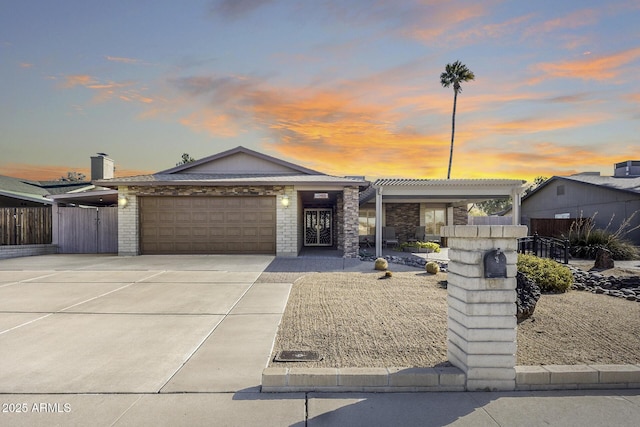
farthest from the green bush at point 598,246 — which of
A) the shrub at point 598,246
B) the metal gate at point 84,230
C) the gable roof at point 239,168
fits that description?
the metal gate at point 84,230

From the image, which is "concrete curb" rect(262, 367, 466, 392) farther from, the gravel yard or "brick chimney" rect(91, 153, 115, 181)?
"brick chimney" rect(91, 153, 115, 181)

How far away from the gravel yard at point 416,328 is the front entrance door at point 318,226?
40.7 ft

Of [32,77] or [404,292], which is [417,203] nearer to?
[404,292]

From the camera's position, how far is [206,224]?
14.2m

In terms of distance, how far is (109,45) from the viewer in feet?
39.3

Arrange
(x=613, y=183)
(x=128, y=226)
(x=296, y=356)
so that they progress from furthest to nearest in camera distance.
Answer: (x=613, y=183) → (x=128, y=226) → (x=296, y=356)

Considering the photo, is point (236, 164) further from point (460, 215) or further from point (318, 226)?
point (460, 215)

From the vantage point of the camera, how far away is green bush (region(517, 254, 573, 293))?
7250 millimetres

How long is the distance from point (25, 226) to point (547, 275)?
20985 mm

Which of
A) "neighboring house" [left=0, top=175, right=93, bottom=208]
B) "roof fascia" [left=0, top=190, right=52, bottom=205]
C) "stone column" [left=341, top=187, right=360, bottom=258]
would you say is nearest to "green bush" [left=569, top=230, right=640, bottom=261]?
"stone column" [left=341, top=187, right=360, bottom=258]

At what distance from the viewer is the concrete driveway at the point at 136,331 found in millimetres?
3416

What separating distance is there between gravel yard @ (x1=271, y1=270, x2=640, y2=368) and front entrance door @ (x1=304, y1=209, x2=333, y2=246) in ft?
40.7

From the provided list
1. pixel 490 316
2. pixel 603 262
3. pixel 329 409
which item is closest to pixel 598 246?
pixel 603 262

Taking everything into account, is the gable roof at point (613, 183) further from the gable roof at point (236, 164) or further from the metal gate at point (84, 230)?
the metal gate at point (84, 230)
